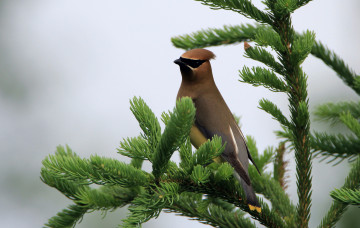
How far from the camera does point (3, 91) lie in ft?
25.2

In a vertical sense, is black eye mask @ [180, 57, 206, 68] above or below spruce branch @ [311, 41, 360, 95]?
above

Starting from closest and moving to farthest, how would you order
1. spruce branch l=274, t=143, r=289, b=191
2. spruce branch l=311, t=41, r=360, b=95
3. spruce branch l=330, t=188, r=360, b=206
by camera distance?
spruce branch l=330, t=188, r=360, b=206 → spruce branch l=274, t=143, r=289, b=191 → spruce branch l=311, t=41, r=360, b=95

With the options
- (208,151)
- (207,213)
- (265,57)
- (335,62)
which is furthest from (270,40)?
(335,62)

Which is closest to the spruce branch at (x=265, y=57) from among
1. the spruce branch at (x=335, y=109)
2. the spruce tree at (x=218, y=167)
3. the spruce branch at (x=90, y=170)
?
the spruce tree at (x=218, y=167)

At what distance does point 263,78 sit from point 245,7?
0.36 meters

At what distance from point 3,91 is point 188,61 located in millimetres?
4668

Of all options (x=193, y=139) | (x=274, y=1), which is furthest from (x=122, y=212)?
(x=274, y=1)

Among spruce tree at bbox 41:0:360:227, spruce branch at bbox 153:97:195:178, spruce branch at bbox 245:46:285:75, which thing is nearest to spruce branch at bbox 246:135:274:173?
spruce tree at bbox 41:0:360:227

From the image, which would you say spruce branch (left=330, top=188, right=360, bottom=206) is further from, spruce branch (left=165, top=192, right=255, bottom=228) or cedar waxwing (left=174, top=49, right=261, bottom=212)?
cedar waxwing (left=174, top=49, right=261, bottom=212)

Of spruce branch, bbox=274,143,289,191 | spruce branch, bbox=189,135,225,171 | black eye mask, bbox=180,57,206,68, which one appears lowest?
spruce branch, bbox=274,143,289,191

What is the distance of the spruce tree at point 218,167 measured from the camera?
218cm

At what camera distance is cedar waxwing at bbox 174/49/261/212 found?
10.8ft

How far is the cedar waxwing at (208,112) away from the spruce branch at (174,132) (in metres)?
0.89

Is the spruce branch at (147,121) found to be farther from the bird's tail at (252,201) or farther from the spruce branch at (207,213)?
the bird's tail at (252,201)
